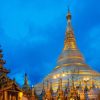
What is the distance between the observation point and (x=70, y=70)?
89312 mm

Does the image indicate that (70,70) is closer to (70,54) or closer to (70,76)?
(70,76)

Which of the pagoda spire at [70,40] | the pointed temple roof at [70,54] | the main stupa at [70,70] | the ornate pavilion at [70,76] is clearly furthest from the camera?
the pagoda spire at [70,40]

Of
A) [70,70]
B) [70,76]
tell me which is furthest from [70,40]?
[70,76]

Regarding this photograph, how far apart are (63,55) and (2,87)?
223ft

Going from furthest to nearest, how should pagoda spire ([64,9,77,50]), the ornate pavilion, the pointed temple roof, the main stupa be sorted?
pagoda spire ([64,9,77,50]) → the pointed temple roof → the main stupa → the ornate pavilion

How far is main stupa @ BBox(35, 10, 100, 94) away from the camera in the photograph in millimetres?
86125

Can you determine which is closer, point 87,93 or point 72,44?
point 87,93

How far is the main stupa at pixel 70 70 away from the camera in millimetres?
86125

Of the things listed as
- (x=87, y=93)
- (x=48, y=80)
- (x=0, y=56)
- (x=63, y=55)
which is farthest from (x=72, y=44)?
(x=0, y=56)

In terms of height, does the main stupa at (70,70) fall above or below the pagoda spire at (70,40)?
below

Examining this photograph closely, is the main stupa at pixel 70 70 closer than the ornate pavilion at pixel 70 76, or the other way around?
the ornate pavilion at pixel 70 76

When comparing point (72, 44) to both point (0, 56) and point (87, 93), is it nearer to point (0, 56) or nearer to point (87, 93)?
point (87, 93)

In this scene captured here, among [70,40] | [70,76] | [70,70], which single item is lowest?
[70,76]

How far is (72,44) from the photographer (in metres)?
97.5
